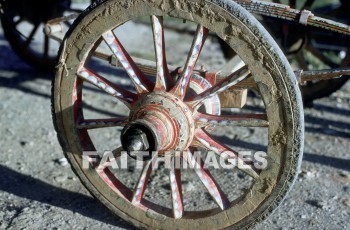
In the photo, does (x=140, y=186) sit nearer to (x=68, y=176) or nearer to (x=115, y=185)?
(x=115, y=185)

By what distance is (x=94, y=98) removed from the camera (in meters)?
5.04

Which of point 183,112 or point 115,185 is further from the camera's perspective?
point 115,185

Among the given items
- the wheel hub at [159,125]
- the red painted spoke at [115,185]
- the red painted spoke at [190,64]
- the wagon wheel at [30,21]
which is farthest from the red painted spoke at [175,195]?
the wagon wheel at [30,21]

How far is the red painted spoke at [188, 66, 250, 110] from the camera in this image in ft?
9.07

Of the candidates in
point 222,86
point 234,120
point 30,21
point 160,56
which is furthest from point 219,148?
point 30,21

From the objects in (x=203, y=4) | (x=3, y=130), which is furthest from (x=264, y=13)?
(x=3, y=130)

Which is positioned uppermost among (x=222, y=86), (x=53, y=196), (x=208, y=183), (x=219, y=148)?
(x=222, y=86)

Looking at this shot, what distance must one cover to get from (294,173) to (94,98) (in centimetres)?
268

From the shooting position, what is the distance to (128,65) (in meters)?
3.01

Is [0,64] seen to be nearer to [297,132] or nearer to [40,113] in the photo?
[40,113]

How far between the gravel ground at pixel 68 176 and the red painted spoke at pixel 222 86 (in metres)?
0.83

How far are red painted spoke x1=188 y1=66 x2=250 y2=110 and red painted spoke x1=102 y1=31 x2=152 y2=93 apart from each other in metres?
0.27

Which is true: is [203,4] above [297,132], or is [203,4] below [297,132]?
above

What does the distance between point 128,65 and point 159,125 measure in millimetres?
416
